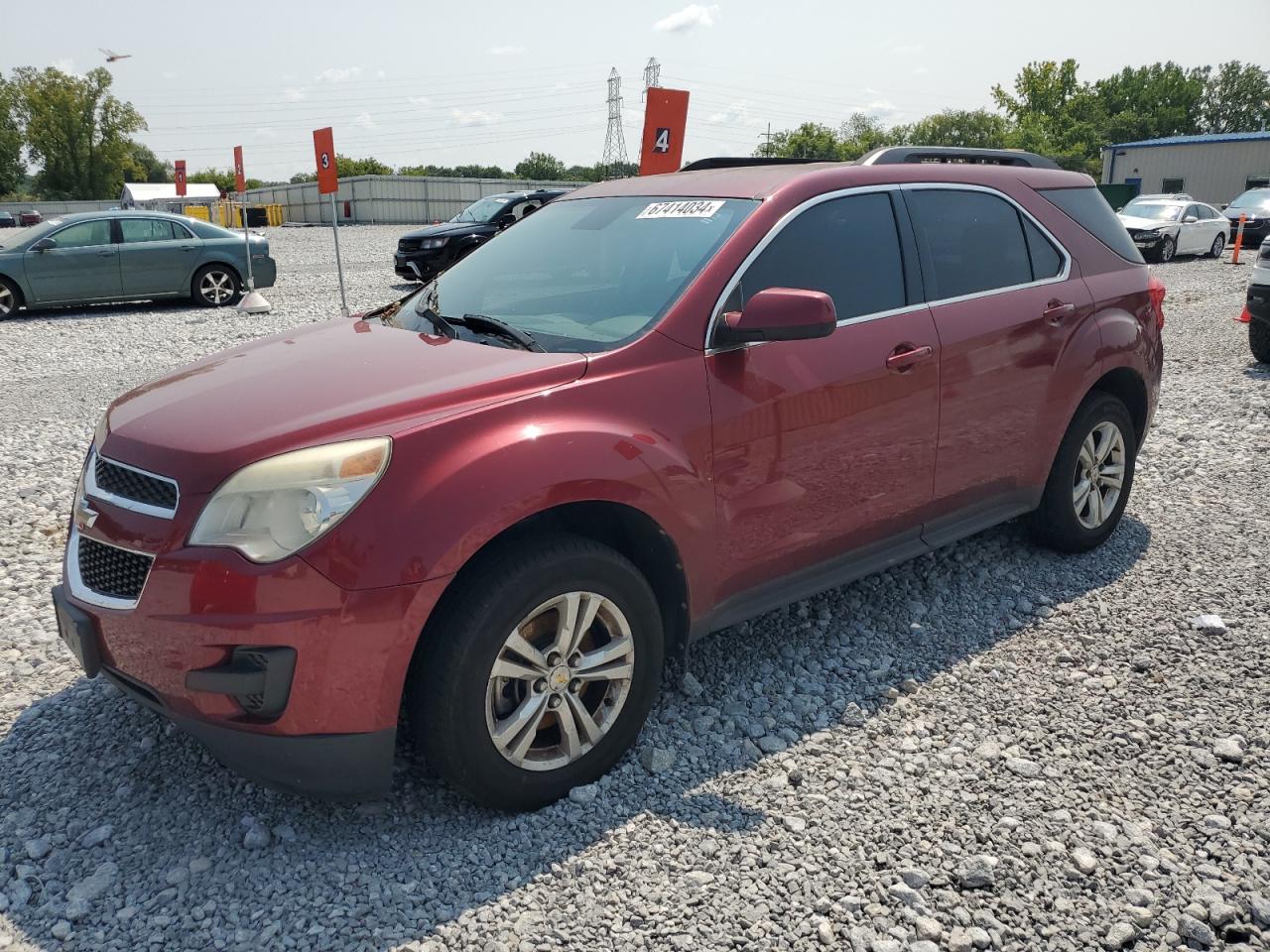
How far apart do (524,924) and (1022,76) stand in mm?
90155

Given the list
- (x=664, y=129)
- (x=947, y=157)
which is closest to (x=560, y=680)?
(x=947, y=157)

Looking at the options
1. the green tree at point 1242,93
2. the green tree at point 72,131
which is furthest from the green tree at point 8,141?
the green tree at point 1242,93

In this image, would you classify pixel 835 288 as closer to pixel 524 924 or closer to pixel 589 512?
pixel 589 512

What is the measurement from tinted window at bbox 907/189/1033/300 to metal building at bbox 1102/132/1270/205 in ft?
161

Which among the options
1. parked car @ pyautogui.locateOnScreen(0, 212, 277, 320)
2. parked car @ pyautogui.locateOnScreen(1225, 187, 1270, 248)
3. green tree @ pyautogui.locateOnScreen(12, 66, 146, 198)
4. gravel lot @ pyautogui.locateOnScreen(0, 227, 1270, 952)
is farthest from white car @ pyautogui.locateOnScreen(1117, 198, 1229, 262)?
green tree @ pyautogui.locateOnScreen(12, 66, 146, 198)

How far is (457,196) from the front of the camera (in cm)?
5700

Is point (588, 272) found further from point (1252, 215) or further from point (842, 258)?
point (1252, 215)

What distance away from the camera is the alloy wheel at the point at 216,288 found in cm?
1571

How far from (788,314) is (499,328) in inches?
37.8

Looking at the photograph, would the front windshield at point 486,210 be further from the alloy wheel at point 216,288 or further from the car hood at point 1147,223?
the car hood at point 1147,223

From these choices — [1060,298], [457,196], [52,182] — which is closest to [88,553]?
[1060,298]

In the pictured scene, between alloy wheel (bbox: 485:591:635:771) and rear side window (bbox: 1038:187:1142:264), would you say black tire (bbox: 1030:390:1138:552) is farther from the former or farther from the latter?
alloy wheel (bbox: 485:591:635:771)

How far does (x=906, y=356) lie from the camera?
3.72 meters

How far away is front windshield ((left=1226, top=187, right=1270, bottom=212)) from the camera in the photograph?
28.7m
